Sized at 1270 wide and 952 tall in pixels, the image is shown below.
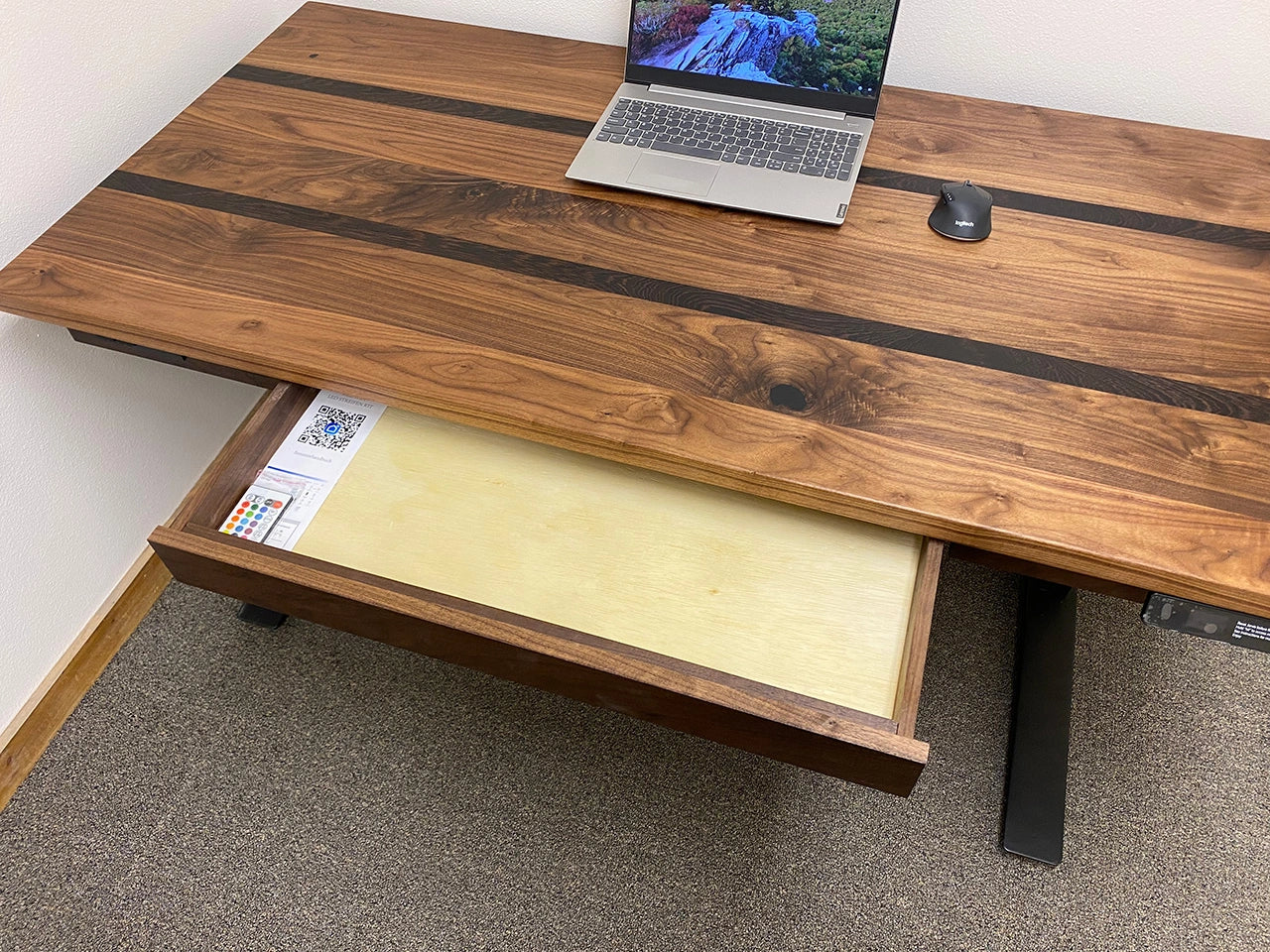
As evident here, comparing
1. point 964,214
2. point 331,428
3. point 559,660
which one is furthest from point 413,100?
point 559,660

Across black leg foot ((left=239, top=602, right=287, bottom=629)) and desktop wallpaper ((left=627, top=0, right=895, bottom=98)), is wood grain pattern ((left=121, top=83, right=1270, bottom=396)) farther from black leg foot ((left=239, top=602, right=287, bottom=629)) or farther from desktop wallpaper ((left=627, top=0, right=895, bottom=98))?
black leg foot ((left=239, top=602, right=287, bottom=629))

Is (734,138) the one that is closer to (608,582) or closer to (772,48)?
(772,48)

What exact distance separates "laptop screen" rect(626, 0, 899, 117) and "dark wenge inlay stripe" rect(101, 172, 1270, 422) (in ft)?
1.11

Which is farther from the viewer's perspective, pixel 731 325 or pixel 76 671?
pixel 76 671

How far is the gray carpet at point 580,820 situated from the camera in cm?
126

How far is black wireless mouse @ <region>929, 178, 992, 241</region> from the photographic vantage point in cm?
107

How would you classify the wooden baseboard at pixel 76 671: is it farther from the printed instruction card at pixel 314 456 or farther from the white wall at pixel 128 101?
the printed instruction card at pixel 314 456

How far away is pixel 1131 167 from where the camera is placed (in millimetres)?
1147

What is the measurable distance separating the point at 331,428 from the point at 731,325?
453 millimetres

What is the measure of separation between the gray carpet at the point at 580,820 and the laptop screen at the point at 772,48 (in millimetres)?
844

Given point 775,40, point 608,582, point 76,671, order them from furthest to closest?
point 76,671, point 775,40, point 608,582

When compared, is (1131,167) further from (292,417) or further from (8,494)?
(8,494)

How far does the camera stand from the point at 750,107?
1.20 meters

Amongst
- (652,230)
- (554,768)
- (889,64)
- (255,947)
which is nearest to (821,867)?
(554,768)
